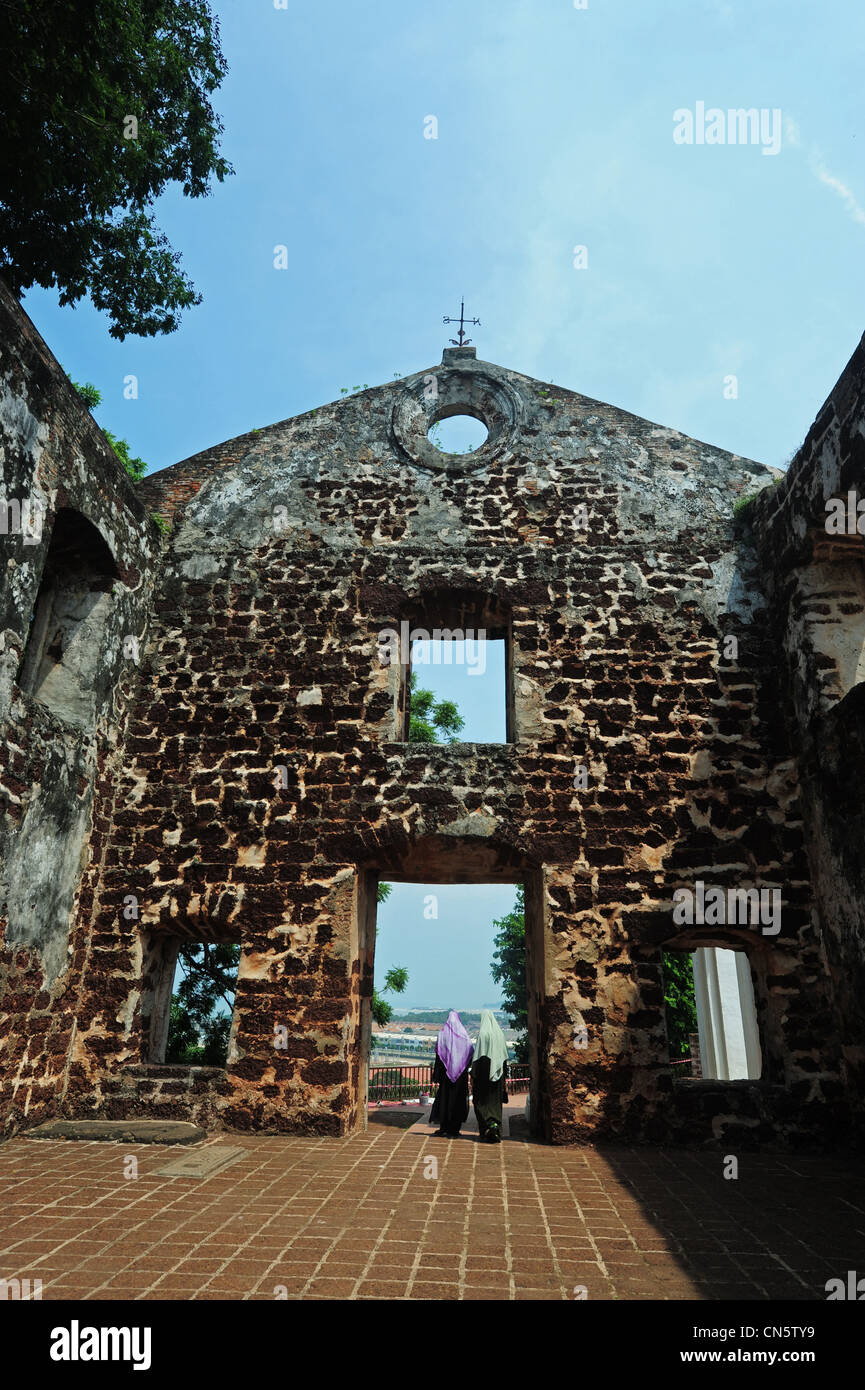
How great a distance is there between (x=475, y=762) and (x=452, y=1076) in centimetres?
294

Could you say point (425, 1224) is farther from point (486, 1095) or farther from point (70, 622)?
point (70, 622)

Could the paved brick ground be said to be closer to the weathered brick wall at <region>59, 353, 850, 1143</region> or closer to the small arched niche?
the weathered brick wall at <region>59, 353, 850, 1143</region>

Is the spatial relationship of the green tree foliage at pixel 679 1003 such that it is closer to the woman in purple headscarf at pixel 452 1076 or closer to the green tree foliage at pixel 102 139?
the woman in purple headscarf at pixel 452 1076

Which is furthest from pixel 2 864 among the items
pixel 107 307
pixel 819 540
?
pixel 819 540

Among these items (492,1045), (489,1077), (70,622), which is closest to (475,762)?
(492,1045)

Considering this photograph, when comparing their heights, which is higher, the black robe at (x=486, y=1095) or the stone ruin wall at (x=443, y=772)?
the stone ruin wall at (x=443, y=772)

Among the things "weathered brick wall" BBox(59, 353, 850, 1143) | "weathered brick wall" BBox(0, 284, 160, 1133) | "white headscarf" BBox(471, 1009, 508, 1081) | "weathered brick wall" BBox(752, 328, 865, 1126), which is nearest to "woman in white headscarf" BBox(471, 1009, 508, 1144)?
"white headscarf" BBox(471, 1009, 508, 1081)

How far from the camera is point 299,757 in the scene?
7703 millimetres

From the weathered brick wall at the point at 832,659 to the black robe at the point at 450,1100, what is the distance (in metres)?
3.24

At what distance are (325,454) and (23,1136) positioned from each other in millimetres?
7029

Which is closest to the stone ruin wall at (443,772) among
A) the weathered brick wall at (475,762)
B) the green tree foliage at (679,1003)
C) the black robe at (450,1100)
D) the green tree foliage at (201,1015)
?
the weathered brick wall at (475,762)

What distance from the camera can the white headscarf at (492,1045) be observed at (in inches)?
290
